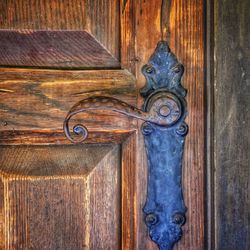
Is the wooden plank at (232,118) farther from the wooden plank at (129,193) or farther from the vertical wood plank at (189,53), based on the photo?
the wooden plank at (129,193)

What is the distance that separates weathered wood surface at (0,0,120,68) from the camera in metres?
0.70

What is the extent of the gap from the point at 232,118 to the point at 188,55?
4.9 inches

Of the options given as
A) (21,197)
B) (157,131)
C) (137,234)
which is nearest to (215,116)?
(157,131)

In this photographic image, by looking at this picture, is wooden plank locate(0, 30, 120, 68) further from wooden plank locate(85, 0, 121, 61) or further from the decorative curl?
the decorative curl

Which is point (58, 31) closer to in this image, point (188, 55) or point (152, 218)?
point (188, 55)

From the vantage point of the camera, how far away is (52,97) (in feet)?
2.36

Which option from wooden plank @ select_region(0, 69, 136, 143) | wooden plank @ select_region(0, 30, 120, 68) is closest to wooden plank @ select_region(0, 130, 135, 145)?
wooden plank @ select_region(0, 69, 136, 143)

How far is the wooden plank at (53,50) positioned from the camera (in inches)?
28.0

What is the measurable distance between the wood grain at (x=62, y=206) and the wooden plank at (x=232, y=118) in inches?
6.9

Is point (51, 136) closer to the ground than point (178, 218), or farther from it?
farther from it

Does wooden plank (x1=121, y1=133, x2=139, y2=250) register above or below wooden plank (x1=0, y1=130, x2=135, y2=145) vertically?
below

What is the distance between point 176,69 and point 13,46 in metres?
0.27

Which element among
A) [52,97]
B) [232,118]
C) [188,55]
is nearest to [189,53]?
[188,55]

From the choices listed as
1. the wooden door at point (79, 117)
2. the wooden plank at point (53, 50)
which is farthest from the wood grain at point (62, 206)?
the wooden plank at point (53, 50)
